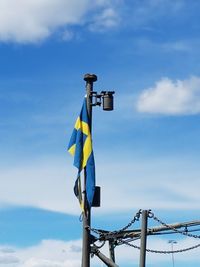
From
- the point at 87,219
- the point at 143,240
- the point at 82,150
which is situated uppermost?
A: the point at 82,150

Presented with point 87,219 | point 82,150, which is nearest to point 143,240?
point 87,219

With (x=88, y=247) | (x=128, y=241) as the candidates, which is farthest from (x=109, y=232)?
(x=88, y=247)

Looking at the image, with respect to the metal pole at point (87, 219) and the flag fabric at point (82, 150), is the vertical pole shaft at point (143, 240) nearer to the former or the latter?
the metal pole at point (87, 219)

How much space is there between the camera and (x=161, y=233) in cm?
1560

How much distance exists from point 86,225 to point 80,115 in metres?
2.56

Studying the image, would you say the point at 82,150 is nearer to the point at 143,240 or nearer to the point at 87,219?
the point at 87,219

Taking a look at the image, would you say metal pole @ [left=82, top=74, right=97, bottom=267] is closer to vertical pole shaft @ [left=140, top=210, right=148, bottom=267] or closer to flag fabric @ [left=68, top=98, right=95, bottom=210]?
flag fabric @ [left=68, top=98, right=95, bottom=210]

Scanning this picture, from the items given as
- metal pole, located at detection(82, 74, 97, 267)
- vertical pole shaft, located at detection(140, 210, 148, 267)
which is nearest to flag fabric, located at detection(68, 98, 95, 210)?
metal pole, located at detection(82, 74, 97, 267)

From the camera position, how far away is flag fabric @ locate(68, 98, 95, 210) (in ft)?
44.7

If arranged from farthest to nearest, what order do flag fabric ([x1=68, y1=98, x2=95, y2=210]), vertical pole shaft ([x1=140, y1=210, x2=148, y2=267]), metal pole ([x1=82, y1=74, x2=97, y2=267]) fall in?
flag fabric ([x1=68, y1=98, x2=95, y2=210])
metal pole ([x1=82, y1=74, x2=97, y2=267])
vertical pole shaft ([x1=140, y1=210, x2=148, y2=267])

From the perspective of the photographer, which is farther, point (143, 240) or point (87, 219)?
point (87, 219)

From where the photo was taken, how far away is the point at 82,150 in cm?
1405

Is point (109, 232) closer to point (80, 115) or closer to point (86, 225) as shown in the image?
point (86, 225)

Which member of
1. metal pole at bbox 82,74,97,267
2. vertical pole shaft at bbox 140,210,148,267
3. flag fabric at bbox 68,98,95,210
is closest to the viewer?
vertical pole shaft at bbox 140,210,148,267
